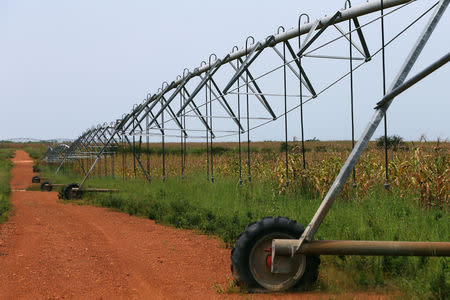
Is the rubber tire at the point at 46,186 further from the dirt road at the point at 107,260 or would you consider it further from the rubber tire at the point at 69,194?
the dirt road at the point at 107,260

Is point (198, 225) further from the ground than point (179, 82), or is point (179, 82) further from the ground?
point (179, 82)

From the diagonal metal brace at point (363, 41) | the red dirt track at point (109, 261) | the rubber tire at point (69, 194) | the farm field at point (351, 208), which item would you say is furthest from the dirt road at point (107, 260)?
the rubber tire at point (69, 194)


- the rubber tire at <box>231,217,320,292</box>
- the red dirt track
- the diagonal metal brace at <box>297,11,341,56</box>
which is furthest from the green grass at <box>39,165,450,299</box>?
the diagonal metal brace at <box>297,11,341,56</box>

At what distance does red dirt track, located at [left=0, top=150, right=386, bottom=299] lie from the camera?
16.0ft

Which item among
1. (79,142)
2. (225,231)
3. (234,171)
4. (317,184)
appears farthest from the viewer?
(79,142)

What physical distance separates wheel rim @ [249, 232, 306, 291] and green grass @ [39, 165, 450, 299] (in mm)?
369

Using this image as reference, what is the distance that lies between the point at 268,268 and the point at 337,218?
2.63 meters

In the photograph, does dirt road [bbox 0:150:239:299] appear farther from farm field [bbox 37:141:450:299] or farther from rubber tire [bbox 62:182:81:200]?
rubber tire [bbox 62:182:81:200]

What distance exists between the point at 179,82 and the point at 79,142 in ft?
36.3

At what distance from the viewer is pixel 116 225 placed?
9.48m

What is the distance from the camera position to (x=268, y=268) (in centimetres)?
437

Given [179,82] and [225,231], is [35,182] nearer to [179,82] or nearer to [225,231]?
[179,82]

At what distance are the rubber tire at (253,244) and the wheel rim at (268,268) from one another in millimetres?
33

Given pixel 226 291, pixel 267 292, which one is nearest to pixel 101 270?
pixel 226 291
